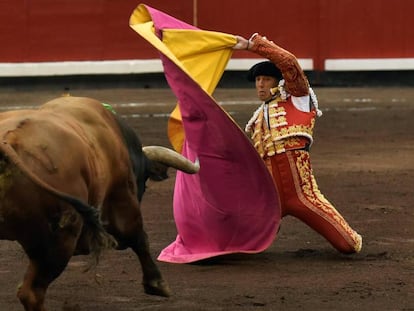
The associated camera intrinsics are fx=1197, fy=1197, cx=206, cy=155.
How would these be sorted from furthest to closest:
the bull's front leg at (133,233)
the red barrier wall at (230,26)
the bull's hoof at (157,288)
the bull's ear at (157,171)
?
the red barrier wall at (230,26) → the bull's ear at (157,171) → the bull's hoof at (157,288) → the bull's front leg at (133,233)

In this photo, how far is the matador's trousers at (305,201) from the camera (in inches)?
216

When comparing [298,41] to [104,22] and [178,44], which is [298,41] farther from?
[178,44]

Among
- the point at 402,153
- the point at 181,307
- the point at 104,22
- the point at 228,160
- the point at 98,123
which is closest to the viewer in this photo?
the point at 98,123

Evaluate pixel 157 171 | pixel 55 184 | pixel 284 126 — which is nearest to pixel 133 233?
pixel 157 171

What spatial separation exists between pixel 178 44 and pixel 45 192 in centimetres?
211

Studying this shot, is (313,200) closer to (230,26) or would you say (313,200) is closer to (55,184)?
(55,184)

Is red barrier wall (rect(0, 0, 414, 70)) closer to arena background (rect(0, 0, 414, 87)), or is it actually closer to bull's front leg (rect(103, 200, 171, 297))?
arena background (rect(0, 0, 414, 87))

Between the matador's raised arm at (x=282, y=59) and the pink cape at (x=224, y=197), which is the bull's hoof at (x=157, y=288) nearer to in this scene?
the pink cape at (x=224, y=197)

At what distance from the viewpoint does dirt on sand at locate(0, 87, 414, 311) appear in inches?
183

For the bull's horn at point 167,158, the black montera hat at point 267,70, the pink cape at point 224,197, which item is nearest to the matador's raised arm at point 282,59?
the black montera hat at point 267,70

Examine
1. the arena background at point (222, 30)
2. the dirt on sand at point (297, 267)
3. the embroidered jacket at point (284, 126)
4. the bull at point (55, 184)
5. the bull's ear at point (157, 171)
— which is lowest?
the arena background at point (222, 30)

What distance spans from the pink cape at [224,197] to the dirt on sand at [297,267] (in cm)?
9

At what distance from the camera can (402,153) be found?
30.3 feet

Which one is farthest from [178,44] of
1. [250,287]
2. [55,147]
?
[55,147]
